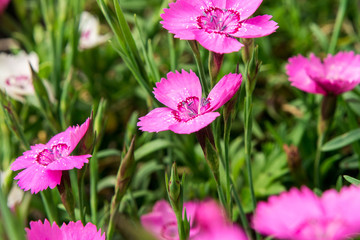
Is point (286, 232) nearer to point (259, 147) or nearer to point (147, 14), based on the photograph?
point (259, 147)

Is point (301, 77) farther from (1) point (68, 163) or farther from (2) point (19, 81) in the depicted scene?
(2) point (19, 81)

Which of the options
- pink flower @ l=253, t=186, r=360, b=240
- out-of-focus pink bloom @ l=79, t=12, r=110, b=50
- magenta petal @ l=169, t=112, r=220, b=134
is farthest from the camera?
out-of-focus pink bloom @ l=79, t=12, r=110, b=50

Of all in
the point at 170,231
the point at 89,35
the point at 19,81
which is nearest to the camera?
the point at 170,231

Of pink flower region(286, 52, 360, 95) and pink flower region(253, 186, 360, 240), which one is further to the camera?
pink flower region(286, 52, 360, 95)

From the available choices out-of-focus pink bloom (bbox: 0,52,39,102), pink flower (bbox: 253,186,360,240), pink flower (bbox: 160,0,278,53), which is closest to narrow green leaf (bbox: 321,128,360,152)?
pink flower (bbox: 160,0,278,53)

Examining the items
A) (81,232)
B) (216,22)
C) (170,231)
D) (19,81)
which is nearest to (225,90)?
(216,22)

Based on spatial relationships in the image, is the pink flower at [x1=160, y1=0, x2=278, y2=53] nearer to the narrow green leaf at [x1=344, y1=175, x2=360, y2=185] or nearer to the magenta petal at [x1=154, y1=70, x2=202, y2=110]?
the magenta petal at [x1=154, y1=70, x2=202, y2=110]

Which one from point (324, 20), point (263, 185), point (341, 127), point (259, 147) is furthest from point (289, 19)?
point (263, 185)
